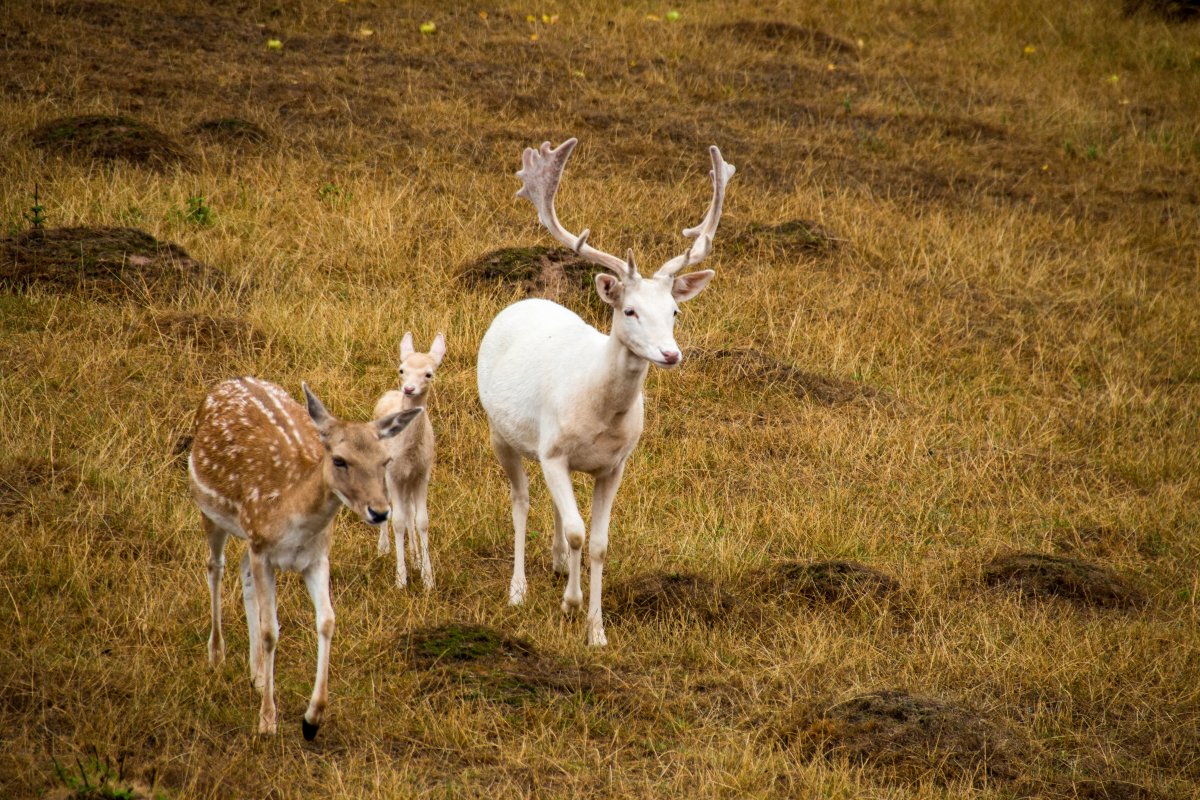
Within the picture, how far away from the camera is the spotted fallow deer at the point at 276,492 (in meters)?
4.99

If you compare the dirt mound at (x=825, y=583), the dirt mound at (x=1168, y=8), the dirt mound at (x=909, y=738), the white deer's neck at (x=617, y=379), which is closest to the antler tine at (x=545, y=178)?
the white deer's neck at (x=617, y=379)

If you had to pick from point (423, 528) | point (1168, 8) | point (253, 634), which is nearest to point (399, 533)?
point (423, 528)

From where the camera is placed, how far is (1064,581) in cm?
729

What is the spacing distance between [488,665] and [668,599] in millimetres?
1252

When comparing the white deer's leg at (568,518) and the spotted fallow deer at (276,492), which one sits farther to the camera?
the white deer's leg at (568,518)

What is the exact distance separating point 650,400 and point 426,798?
15.6 ft

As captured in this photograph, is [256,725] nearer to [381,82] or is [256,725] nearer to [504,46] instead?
[381,82]

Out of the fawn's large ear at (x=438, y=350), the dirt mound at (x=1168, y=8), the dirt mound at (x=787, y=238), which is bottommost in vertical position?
the dirt mound at (x=787, y=238)

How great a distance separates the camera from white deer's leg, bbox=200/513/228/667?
5.75 metres

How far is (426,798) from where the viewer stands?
4941 millimetres

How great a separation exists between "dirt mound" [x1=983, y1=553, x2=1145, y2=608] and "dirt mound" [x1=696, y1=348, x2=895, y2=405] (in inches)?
91.4

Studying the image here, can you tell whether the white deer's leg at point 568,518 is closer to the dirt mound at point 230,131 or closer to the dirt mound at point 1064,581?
the dirt mound at point 1064,581

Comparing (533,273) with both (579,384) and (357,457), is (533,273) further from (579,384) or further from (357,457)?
(357,457)

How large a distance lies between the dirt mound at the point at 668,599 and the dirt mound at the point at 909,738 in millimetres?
1036
